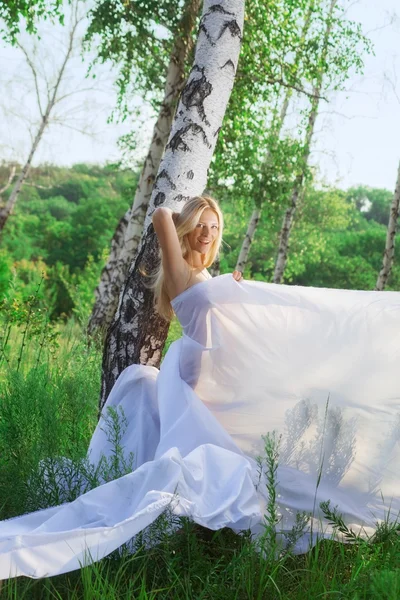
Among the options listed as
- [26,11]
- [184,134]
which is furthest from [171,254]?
[26,11]

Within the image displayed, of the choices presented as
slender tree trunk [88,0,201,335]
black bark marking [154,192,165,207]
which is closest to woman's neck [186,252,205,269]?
black bark marking [154,192,165,207]

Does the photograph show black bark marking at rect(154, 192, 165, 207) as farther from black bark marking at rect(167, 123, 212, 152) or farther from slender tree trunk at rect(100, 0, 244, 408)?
black bark marking at rect(167, 123, 212, 152)

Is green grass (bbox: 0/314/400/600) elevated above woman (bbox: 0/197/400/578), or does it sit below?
below

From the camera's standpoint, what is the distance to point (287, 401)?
3594mm

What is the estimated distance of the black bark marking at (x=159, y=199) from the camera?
4.71 m

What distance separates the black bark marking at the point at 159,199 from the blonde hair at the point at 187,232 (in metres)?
0.31

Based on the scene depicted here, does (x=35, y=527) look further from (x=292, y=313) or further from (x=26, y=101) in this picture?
(x=26, y=101)

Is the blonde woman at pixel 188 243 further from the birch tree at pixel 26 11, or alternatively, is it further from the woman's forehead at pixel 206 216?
the birch tree at pixel 26 11

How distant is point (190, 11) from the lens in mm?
9312

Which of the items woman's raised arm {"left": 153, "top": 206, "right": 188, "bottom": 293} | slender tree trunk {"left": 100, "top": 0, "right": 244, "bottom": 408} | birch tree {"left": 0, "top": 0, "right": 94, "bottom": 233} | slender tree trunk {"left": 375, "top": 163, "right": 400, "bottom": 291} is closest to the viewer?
woman's raised arm {"left": 153, "top": 206, "right": 188, "bottom": 293}

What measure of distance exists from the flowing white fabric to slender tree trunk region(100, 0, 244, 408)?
28.3 inches

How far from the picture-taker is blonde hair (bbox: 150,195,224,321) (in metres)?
4.30

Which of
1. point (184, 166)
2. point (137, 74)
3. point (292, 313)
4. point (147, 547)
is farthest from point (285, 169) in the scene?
point (147, 547)

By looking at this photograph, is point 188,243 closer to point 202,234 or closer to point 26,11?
point 202,234
